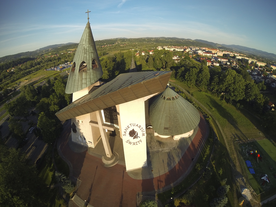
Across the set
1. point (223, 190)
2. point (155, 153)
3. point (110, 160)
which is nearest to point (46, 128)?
point (110, 160)

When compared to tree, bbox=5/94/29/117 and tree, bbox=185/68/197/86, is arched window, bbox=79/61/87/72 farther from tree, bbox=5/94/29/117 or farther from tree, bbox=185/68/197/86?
tree, bbox=185/68/197/86

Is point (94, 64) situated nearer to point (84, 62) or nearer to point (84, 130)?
point (84, 62)

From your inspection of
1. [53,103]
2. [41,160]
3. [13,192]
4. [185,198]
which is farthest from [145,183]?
[53,103]

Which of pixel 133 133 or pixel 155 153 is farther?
pixel 155 153

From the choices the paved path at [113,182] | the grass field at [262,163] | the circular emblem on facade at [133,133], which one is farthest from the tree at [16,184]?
the grass field at [262,163]

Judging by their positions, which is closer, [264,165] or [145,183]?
[145,183]

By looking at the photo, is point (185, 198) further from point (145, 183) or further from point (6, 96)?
point (6, 96)

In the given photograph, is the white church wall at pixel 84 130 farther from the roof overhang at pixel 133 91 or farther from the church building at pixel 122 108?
the roof overhang at pixel 133 91
